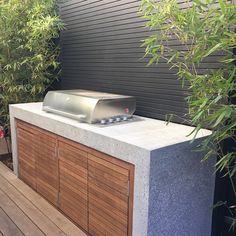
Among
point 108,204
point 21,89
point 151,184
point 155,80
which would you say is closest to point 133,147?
point 151,184

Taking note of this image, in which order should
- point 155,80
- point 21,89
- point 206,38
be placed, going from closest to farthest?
point 206,38, point 155,80, point 21,89

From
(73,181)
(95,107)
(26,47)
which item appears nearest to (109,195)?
(73,181)

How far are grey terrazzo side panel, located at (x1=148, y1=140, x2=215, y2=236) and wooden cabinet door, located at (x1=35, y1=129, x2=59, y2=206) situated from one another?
1.09 m

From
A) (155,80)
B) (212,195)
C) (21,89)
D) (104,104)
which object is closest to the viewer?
(212,195)

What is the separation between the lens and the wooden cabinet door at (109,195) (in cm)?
161

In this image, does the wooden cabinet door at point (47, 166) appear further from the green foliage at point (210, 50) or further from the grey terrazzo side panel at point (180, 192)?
the green foliage at point (210, 50)

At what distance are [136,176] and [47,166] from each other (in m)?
1.19

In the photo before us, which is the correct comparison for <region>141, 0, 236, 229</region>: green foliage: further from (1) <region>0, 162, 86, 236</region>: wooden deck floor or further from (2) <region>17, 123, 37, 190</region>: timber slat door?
(2) <region>17, 123, 37, 190</region>: timber slat door

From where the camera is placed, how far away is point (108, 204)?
177 centimetres

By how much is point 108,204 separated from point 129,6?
67.8 inches

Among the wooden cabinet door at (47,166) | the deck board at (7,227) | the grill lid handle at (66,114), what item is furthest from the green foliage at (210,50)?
the deck board at (7,227)

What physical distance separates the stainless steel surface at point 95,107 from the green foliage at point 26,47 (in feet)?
3.36

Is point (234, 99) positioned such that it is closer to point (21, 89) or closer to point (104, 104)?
point (104, 104)

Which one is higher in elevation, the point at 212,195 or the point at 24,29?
the point at 24,29
